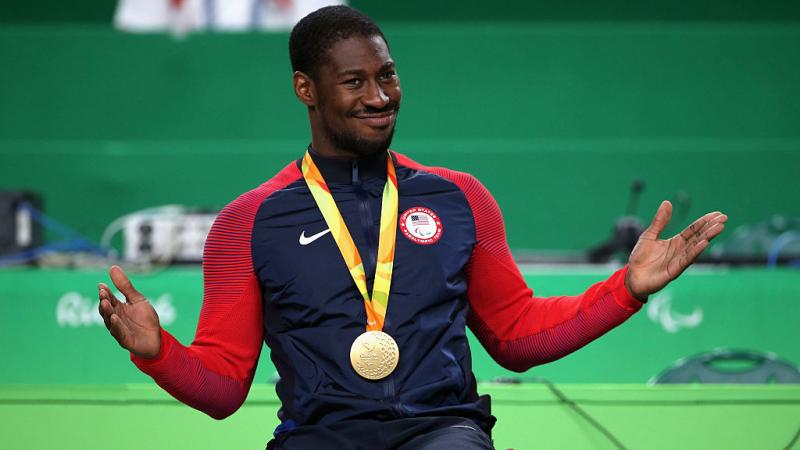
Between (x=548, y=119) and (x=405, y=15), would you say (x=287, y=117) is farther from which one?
(x=548, y=119)

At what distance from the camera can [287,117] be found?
291 inches

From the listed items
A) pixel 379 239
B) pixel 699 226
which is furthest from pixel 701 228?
pixel 379 239

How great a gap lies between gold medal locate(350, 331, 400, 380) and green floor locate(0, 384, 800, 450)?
763 mm

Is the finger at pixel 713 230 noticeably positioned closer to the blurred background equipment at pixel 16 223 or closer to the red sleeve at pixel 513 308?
the red sleeve at pixel 513 308

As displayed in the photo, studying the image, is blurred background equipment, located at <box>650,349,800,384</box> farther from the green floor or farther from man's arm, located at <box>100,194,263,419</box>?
man's arm, located at <box>100,194,263,419</box>

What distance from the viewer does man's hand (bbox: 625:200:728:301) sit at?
223 centimetres

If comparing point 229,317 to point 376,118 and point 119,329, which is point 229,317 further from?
point 376,118

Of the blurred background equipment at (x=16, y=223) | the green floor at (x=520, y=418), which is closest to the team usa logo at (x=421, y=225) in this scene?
the green floor at (x=520, y=418)

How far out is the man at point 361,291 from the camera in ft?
7.09

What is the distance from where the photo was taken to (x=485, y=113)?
7.35m

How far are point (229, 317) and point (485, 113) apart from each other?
5.19 m

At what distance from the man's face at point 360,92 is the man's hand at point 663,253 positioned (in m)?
0.56

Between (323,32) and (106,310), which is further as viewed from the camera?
(323,32)

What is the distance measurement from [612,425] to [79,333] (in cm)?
236
